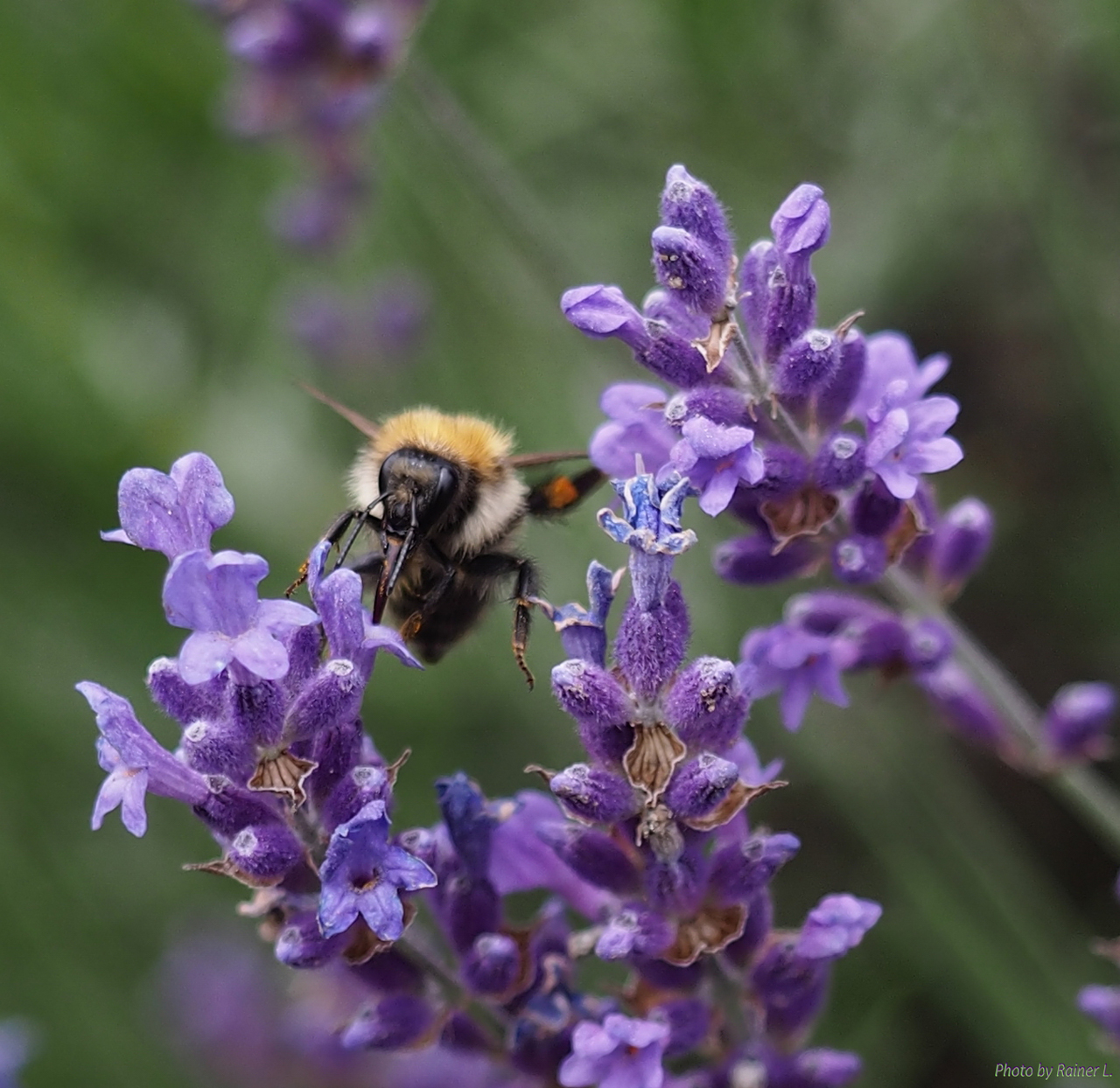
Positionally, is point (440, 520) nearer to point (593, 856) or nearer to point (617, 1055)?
point (593, 856)

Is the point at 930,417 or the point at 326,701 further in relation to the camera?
the point at 930,417

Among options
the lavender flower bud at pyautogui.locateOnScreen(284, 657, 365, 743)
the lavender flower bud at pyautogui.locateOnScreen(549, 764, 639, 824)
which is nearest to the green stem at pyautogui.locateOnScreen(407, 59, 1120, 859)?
the lavender flower bud at pyautogui.locateOnScreen(549, 764, 639, 824)

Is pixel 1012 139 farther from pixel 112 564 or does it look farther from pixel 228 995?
pixel 228 995

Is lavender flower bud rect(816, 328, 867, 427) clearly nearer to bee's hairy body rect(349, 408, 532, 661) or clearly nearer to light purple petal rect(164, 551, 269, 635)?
bee's hairy body rect(349, 408, 532, 661)

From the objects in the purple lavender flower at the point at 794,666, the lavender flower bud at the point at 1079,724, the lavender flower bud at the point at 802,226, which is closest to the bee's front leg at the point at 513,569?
the purple lavender flower at the point at 794,666

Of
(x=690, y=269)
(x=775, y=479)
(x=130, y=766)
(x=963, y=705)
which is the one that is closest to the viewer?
(x=130, y=766)

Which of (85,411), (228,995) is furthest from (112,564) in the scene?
(228,995)

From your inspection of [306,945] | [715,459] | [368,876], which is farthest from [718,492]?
[306,945]
